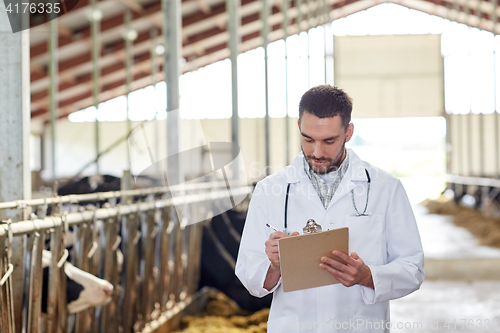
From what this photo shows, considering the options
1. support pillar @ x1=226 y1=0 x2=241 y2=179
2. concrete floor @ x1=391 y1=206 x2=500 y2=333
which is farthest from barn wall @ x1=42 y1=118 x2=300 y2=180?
concrete floor @ x1=391 y1=206 x2=500 y2=333

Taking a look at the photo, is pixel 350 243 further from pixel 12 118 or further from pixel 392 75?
pixel 392 75

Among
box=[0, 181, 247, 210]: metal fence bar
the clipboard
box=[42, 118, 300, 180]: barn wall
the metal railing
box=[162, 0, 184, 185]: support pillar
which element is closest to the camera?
the clipboard

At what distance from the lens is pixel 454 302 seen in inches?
210

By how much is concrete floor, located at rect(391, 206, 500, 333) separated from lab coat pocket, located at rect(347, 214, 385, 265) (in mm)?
2978

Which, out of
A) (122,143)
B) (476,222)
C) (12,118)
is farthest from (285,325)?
(122,143)

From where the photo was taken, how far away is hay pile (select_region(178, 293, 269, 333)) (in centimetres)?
445

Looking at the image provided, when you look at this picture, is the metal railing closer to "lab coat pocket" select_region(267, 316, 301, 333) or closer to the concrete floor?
"lab coat pocket" select_region(267, 316, 301, 333)

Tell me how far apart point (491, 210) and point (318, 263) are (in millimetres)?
12207

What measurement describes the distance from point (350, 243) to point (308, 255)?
23cm

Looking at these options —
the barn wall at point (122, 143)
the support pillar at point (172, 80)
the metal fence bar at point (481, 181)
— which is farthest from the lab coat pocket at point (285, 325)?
the barn wall at point (122, 143)

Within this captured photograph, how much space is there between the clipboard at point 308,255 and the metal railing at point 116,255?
1199 mm

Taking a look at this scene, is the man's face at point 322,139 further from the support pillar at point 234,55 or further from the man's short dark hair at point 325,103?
the support pillar at point 234,55

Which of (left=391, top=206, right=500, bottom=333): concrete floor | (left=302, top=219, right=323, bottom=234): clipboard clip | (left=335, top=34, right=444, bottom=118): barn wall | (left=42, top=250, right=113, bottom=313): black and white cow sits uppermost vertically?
(left=335, top=34, right=444, bottom=118): barn wall

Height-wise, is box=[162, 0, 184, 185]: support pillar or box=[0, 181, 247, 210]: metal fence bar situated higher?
box=[162, 0, 184, 185]: support pillar
